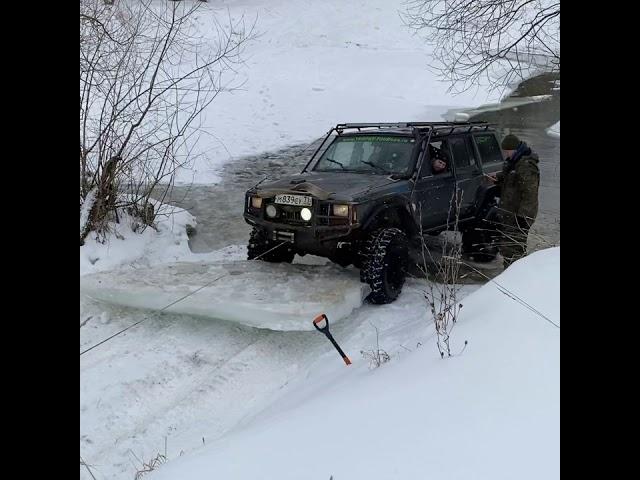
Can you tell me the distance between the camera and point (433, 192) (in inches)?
261

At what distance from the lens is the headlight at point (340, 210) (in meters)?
5.62

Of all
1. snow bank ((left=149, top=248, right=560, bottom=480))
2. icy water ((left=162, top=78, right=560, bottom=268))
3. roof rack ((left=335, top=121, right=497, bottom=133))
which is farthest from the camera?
icy water ((left=162, top=78, right=560, bottom=268))

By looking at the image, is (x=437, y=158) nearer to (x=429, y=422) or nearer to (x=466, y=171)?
(x=466, y=171)

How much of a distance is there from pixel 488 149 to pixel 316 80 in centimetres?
1863

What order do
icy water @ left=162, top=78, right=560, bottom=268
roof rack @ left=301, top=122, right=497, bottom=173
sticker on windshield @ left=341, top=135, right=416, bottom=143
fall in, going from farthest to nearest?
icy water @ left=162, top=78, right=560, bottom=268
roof rack @ left=301, top=122, right=497, bottom=173
sticker on windshield @ left=341, top=135, right=416, bottom=143

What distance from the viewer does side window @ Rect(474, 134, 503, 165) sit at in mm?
7613

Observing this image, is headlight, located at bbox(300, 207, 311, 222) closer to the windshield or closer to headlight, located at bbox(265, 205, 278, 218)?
headlight, located at bbox(265, 205, 278, 218)

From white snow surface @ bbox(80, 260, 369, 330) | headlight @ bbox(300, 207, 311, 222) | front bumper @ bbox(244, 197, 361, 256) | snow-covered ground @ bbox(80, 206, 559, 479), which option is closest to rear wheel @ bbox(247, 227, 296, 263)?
white snow surface @ bbox(80, 260, 369, 330)

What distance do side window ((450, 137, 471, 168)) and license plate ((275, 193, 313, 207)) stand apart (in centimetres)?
222

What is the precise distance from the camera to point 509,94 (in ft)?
89.8

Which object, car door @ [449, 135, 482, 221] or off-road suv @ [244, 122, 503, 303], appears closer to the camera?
off-road suv @ [244, 122, 503, 303]

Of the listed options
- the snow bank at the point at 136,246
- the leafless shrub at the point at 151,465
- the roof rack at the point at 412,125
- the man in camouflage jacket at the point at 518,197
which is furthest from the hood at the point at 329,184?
the leafless shrub at the point at 151,465

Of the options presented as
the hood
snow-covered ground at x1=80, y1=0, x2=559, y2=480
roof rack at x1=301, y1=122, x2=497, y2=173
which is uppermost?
roof rack at x1=301, y1=122, x2=497, y2=173
